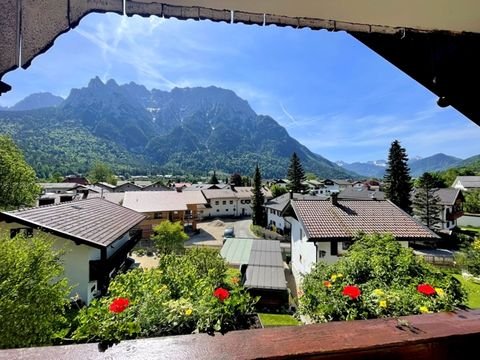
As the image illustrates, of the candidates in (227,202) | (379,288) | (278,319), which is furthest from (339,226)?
(227,202)

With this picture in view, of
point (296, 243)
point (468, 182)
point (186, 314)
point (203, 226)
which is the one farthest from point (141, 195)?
point (468, 182)

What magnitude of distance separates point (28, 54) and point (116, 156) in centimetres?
16629

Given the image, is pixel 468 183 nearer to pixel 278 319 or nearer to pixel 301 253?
pixel 301 253

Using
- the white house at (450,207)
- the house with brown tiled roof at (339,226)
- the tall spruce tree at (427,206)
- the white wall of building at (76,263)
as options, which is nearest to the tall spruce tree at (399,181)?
the tall spruce tree at (427,206)

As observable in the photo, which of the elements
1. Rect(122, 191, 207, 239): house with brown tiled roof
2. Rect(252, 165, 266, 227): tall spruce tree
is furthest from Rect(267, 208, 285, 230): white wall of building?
Rect(122, 191, 207, 239): house with brown tiled roof

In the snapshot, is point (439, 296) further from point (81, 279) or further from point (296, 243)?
point (296, 243)

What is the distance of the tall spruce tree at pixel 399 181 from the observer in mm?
29062

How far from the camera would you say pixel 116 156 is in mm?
150250

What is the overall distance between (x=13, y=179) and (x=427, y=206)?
38.2 meters

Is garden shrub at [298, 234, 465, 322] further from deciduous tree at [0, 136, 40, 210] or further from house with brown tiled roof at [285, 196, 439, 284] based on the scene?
deciduous tree at [0, 136, 40, 210]

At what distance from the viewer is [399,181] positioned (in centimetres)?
2922

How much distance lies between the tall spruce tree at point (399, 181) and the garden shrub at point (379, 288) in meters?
27.2

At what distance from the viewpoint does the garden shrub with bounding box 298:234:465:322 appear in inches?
86.0

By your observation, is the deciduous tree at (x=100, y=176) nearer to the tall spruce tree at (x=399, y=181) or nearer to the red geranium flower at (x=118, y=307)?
the tall spruce tree at (x=399, y=181)
